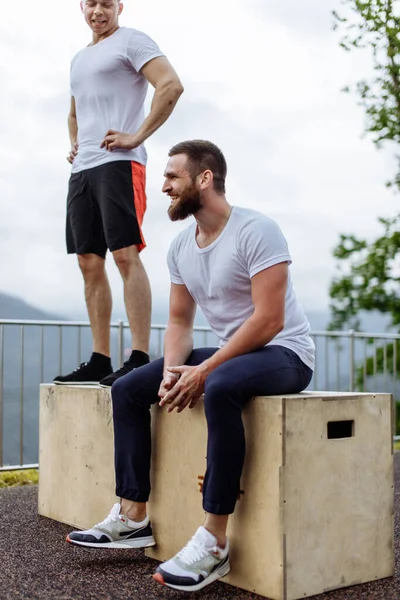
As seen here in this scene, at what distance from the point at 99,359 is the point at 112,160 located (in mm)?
876

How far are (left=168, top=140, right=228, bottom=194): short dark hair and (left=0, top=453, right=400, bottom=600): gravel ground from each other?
1221 mm

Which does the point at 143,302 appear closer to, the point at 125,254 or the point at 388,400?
the point at 125,254

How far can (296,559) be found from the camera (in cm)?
213

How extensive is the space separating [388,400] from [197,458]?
2.04 ft

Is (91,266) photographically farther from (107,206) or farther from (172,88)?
(172,88)

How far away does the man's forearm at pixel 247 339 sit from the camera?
7.36 feet

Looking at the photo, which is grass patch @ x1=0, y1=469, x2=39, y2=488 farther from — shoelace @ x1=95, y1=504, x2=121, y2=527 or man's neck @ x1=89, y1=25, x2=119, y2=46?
man's neck @ x1=89, y1=25, x2=119, y2=46

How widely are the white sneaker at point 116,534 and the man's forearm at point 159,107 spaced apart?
1506 millimetres

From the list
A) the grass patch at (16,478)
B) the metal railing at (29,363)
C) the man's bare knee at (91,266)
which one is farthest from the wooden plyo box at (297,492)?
the metal railing at (29,363)

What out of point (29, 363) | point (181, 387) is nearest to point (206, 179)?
point (181, 387)

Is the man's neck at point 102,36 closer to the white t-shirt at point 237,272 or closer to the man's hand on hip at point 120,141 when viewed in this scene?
the man's hand on hip at point 120,141

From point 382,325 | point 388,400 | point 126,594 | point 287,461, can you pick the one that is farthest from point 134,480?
point 382,325

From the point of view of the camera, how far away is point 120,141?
3164 millimetres

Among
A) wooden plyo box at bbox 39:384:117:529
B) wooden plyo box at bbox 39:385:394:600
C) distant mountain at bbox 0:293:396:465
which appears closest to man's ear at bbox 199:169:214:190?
wooden plyo box at bbox 39:385:394:600
